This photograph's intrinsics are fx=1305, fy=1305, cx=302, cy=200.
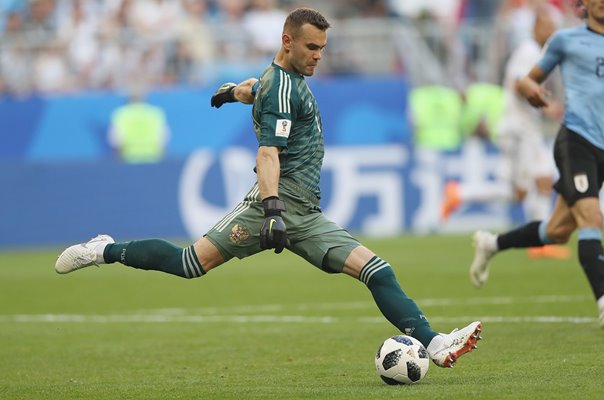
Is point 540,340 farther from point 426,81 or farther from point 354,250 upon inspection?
point 426,81

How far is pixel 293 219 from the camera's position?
810 cm

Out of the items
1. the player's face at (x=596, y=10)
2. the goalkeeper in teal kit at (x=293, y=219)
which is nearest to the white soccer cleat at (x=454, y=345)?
the goalkeeper in teal kit at (x=293, y=219)

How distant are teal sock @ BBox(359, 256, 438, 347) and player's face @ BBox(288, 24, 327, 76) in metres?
1.27

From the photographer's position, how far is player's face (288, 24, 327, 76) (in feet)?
26.1

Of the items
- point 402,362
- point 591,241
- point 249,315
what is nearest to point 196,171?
point 249,315

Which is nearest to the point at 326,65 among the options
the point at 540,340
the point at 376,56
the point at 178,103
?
the point at 376,56

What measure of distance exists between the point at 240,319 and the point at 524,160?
19.6 feet

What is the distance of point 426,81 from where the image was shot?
24.5m

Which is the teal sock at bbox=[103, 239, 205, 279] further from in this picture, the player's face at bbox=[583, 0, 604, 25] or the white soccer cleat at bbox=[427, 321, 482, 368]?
the player's face at bbox=[583, 0, 604, 25]

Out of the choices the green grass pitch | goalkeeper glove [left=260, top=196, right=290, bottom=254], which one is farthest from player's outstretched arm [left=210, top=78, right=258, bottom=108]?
the green grass pitch

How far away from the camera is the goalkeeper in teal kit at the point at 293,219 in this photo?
779 cm

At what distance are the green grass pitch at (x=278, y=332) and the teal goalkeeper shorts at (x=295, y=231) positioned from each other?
A: 78cm

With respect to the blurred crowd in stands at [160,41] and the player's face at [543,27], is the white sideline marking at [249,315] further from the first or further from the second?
the blurred crowd in stands at [160,41]

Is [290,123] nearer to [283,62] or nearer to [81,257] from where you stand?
[283,62]
